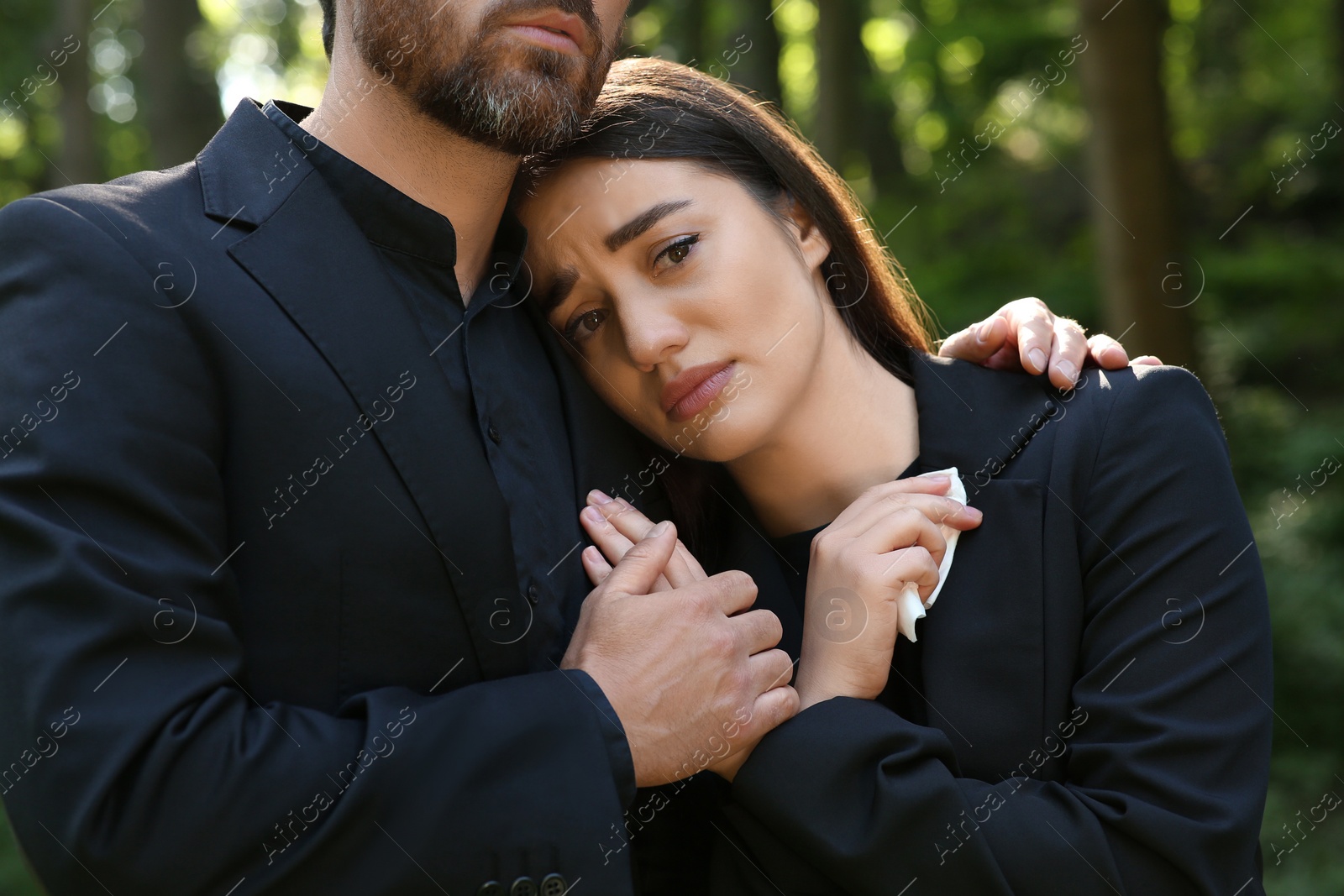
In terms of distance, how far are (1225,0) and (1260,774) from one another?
49.5 feet

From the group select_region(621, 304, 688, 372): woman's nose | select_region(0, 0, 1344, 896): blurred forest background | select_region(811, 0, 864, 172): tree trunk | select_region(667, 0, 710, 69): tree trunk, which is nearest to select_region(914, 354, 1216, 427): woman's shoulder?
select_region(0, 0, 1344, 896): blurred forest background

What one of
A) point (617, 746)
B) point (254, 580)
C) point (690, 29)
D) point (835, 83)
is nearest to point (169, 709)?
point (254, 580)

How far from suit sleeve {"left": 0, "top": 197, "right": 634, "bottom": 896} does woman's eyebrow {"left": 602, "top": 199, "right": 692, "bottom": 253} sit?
3.01 feet

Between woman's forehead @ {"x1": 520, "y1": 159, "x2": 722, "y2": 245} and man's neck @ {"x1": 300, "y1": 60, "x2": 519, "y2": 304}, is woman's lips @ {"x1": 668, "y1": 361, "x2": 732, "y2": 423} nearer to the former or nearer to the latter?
woman's forehead @ {"x1": 520, "y1": 159, "x2": 722, "y2": 245}

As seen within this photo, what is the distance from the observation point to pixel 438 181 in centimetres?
232

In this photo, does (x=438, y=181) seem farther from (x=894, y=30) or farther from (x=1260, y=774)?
(x=894, y=30)

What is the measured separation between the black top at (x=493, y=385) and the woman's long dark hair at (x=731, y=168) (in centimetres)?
42

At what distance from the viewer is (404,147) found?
2.28 metres

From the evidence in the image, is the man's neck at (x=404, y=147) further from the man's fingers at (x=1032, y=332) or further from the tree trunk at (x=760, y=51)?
the tree trunk at (x=760, y=51)

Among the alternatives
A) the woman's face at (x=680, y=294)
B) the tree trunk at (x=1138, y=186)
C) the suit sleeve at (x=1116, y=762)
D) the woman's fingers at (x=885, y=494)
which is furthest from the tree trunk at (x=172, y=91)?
the suit sleeve at (x=1116, y=762)

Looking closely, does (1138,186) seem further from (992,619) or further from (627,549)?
(627,549)

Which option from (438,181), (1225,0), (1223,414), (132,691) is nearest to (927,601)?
(438,181)

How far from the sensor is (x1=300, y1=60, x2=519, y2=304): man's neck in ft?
7.42

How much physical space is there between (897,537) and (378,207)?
1190 mm
